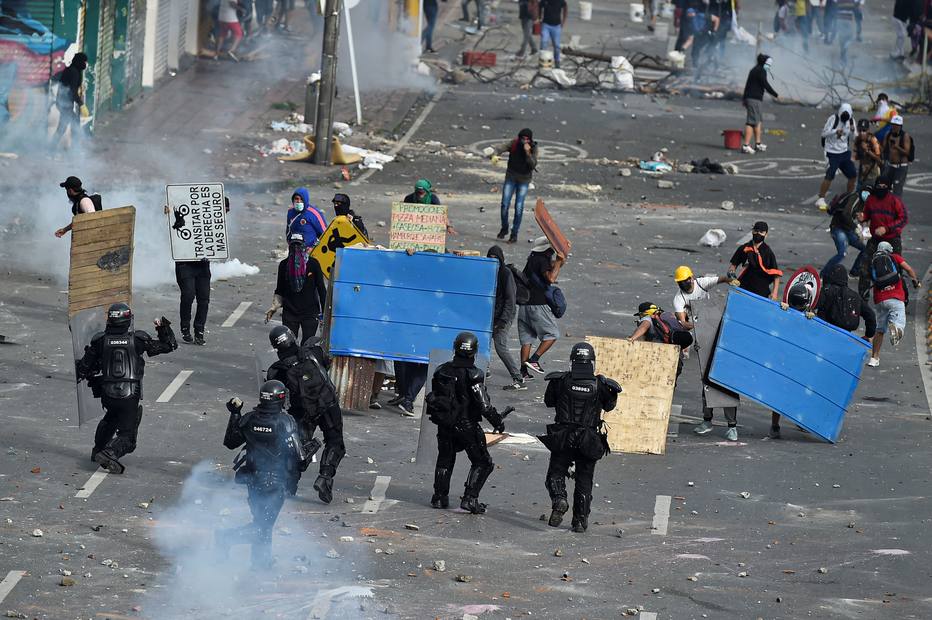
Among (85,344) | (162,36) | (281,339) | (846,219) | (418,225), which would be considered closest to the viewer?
(281,339)

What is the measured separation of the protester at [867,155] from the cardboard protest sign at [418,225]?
8.77 meters

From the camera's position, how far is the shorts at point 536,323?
16.3 metres

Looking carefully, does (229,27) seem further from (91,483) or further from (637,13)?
(91,483)

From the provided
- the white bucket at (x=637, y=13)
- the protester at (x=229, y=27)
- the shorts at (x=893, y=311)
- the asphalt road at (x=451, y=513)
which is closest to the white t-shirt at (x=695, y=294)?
the asphalt road at (x=451, y=513)

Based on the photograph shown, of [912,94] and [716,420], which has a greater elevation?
[912,94]

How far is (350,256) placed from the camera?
15.2 m

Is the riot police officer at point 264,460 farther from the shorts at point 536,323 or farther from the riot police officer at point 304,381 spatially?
the shorts at point 536,323

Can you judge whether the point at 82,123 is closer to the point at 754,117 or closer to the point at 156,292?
the point at 156,292

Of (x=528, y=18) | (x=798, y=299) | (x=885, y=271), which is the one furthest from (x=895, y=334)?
(x=528, y=18)

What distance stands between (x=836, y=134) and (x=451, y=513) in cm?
1443

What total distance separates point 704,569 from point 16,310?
9.33 m

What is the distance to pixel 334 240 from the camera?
53.6ft

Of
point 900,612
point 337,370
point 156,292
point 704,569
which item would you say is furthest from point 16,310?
point 900,612

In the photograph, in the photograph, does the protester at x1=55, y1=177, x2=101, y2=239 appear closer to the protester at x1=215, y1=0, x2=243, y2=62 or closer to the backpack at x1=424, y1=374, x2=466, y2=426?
the backpack at x1=424, y1=374, x2=466, y2=426
